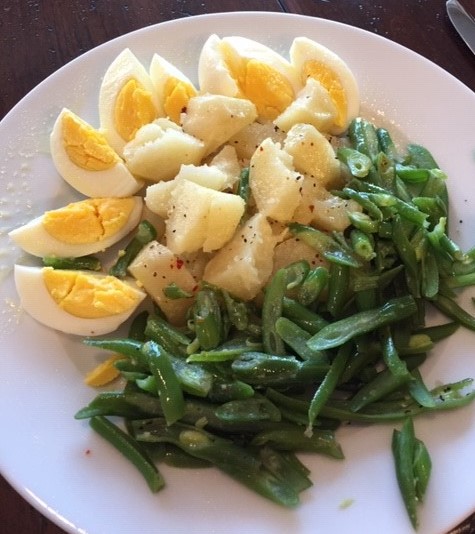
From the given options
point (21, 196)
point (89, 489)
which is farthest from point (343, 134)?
point (89, 489)

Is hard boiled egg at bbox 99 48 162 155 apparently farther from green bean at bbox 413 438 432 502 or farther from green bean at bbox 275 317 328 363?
green bean at bbox 413 438 432 502

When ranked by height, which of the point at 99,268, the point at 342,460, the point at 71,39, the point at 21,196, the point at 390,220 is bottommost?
the point at 342,460

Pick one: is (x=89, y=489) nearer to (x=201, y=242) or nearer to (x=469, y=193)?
(x=201, y=242)

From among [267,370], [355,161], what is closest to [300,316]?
[267,370]

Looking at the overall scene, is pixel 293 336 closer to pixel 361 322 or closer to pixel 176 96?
pixel 361 322

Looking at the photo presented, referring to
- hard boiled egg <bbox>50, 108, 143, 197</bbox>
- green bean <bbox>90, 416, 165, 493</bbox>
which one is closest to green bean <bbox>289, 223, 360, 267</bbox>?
hard boiled egg <bbox>50, 108, 143, 197</bbox>

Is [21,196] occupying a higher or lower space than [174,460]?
higher

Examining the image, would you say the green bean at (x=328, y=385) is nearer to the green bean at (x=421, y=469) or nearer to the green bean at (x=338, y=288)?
the green bean at (x=338, y=288)
